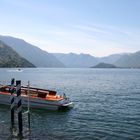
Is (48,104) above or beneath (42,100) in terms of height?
beneath

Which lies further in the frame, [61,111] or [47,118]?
[61,111]

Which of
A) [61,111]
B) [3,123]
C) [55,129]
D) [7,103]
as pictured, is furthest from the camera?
[7,103]

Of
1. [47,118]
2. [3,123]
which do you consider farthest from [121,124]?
[3,123]

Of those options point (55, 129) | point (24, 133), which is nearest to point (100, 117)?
point (55, 129)

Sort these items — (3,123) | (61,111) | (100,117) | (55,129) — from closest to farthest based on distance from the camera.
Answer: (55,129) < (3,123) < (100,117) < (61,111)

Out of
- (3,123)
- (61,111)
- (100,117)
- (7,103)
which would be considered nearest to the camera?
(3,123)

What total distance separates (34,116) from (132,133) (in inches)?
534

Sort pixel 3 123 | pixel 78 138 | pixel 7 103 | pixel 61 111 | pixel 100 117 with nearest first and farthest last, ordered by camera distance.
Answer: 1. pixel 78 138
2. pixel 3 123
3. pixel 100 117
4. pixel 61 111
5. pixel 7 103

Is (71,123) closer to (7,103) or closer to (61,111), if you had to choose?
(61,111)

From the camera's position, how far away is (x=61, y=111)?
4084 cm

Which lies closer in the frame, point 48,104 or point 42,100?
point 48,104

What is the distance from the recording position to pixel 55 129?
3036 cm

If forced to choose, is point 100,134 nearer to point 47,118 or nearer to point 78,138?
point 78,138

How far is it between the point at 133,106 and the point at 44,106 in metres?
13.1
